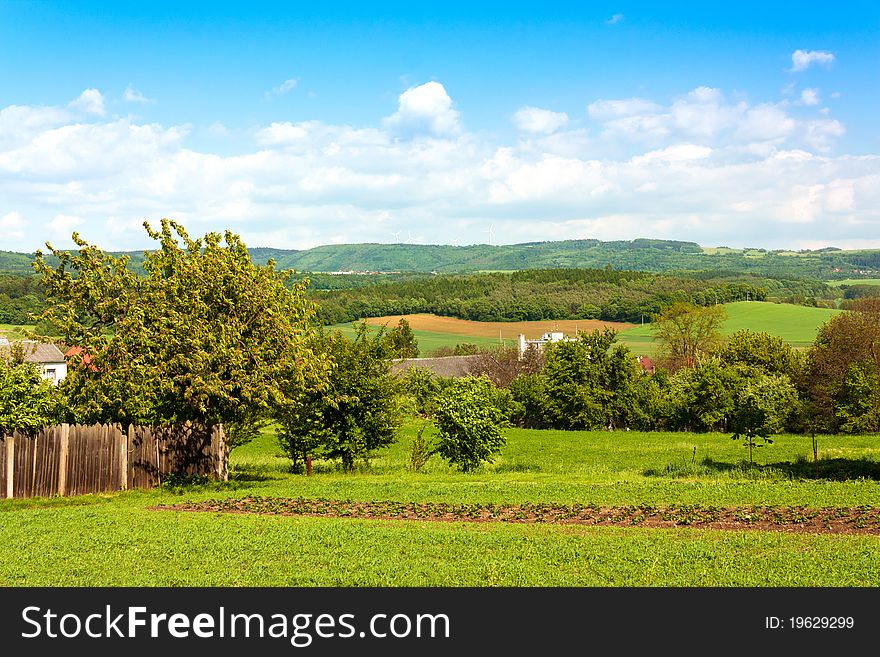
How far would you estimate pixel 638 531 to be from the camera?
58.3 feet

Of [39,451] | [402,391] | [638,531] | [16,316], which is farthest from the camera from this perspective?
[16,316]

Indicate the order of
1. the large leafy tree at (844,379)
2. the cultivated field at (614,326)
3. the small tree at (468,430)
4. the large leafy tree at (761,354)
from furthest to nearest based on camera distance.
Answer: the cultivated field at (614,326) → the large leafy tree at (761,354) → the large leafy tree at (844,379) → the small tree at (468,430)

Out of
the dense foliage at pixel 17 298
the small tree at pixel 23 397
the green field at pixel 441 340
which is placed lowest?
the green field at pixel 441 340

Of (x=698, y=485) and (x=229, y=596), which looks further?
(x=698, y=485)

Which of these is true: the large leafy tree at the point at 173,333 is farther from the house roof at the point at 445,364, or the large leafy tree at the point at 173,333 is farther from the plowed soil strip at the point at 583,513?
the house roof at the point at 445,364

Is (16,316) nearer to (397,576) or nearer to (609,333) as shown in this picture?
(609,333)

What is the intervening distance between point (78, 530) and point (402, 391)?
16843 millimetres

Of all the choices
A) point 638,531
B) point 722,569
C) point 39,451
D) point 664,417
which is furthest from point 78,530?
point 664,417

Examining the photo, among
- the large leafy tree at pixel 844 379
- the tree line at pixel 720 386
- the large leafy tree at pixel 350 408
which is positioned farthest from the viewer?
the tree line at pixel 720 386

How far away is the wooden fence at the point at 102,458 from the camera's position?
938 inches

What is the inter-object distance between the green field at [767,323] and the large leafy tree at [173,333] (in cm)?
9603

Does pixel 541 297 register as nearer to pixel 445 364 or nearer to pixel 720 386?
pixel 445 364


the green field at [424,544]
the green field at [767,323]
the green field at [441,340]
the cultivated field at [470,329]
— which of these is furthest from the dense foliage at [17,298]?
the green field at [767,323]

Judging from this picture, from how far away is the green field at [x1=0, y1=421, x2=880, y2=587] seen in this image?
44.5 ft
